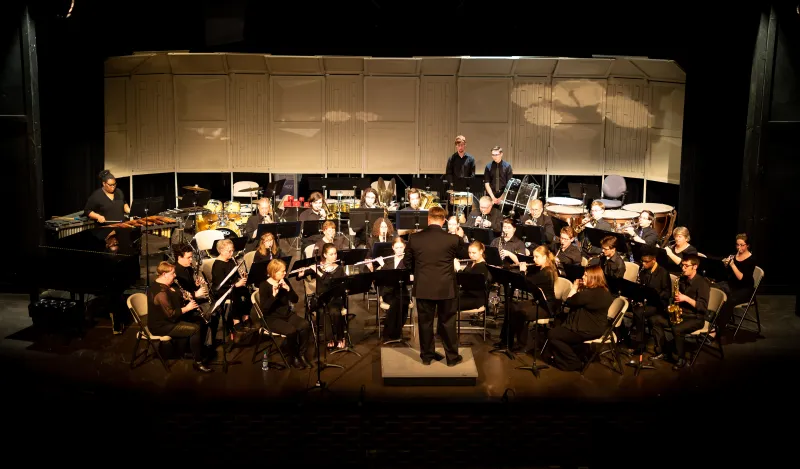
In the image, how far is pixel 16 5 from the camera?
1066 centimetres

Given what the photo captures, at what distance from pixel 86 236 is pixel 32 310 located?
110cm

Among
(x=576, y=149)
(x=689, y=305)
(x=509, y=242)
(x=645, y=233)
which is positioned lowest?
(x=689, y=305)

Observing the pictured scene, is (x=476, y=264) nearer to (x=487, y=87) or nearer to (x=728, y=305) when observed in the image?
(x=728, y=305)

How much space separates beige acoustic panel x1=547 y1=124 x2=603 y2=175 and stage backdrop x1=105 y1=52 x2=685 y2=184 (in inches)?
0.8

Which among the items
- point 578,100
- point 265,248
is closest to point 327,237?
point 265,248

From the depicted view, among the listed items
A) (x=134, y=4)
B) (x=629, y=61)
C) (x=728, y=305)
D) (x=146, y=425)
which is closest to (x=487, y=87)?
(x=629, y=61)

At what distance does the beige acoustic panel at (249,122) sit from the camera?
1630cm

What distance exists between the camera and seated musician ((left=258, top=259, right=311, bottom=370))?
8.45 metres

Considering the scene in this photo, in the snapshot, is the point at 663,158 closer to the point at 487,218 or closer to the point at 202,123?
the point at 487,218

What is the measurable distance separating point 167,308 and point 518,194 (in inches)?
289

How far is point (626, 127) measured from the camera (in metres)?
16.1

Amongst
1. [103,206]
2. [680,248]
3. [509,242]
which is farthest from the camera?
[103,206]

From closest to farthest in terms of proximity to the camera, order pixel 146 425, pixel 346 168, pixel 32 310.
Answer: pixel 146 425 → pixel 32 310 → pixel 346 168

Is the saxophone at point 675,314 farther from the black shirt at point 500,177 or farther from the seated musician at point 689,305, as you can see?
the black shirt at point 500,177
